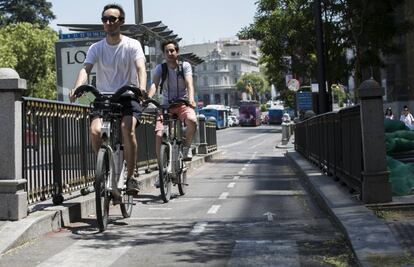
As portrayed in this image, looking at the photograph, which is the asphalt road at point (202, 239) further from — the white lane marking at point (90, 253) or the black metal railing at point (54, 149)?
the black metal railing at point (54, 149)

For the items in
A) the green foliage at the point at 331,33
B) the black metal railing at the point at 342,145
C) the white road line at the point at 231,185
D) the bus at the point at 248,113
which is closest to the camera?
the black metal railing at the point at 342,145

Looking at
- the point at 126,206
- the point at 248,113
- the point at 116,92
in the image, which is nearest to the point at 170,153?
the point at 126,206

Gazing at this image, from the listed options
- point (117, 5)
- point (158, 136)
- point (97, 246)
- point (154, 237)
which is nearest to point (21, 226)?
point (97, 246)

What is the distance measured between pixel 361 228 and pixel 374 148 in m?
1.63

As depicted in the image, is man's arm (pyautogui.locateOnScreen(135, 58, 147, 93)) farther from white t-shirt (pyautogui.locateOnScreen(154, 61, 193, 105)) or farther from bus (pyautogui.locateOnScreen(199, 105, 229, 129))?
bus (pyautogui.locateOnScreen(199, 105, 229, 129))

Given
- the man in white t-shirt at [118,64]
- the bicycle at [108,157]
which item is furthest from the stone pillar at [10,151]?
the man in white t-shirt at [118,64]

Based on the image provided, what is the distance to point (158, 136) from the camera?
894cm

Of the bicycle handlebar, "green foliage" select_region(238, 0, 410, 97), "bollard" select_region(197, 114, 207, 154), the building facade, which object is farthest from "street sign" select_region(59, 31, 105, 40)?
the building facade

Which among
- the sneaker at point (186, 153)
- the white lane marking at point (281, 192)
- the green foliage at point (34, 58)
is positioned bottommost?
the white lane marking at point (281, 192)

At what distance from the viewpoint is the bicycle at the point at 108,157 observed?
617cm

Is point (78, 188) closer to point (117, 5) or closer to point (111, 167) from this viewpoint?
point (111, 167)

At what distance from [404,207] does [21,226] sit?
3.97 m

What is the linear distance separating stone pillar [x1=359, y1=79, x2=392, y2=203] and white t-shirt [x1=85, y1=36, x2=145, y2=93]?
259cm

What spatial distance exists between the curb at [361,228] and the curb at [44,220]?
284cm
